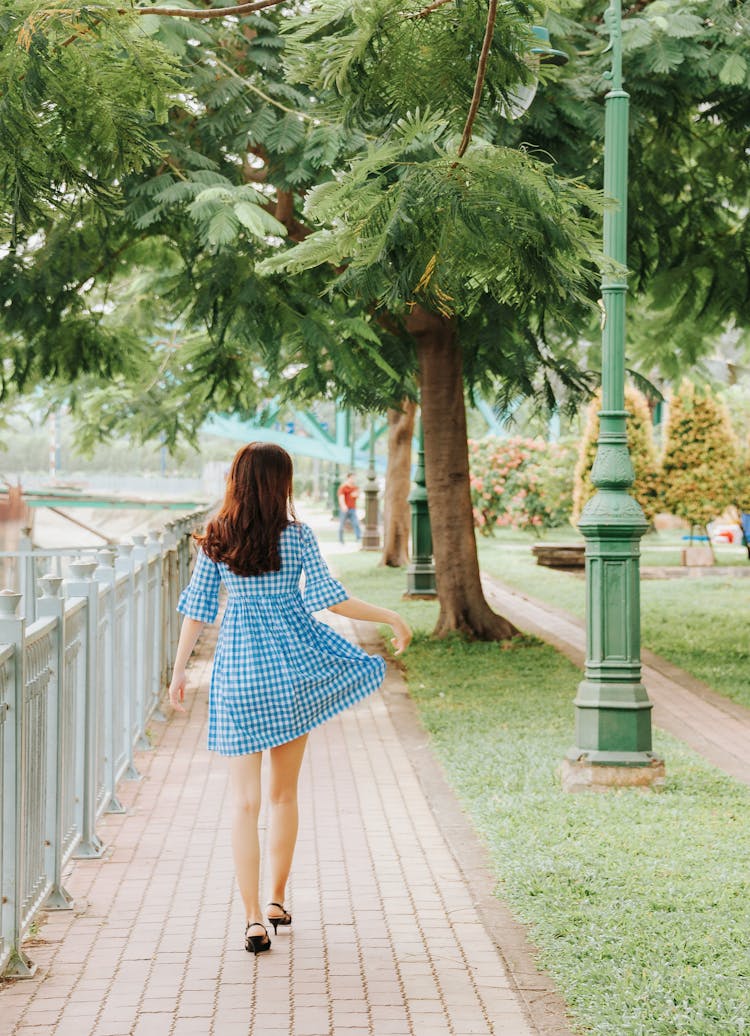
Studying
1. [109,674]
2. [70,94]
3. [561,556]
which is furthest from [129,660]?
[561,556]

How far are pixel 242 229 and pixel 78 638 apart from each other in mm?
4465

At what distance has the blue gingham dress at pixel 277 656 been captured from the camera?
16.8 ft

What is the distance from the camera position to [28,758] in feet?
→ 16.6

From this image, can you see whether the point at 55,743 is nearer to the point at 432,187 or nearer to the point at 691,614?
the point at 432,187

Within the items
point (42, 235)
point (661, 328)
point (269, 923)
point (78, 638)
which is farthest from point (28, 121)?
point (661, 328)

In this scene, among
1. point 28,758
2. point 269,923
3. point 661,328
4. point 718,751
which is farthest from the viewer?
point 661,328

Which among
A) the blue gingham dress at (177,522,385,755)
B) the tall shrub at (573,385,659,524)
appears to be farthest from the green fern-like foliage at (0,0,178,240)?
the tall shrub at (573,385,659,524)

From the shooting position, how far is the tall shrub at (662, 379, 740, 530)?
2603 centimetres

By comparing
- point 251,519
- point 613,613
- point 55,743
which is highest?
point 251,519

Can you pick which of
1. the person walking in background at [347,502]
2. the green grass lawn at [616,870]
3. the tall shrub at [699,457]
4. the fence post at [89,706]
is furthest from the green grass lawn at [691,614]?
the person walking in background at [347,502]

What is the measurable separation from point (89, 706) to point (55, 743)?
0.77 meters

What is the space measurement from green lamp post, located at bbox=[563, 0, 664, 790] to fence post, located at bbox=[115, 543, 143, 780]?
102 inches

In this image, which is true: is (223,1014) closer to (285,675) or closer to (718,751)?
(285,675)

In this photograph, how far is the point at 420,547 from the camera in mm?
20516
